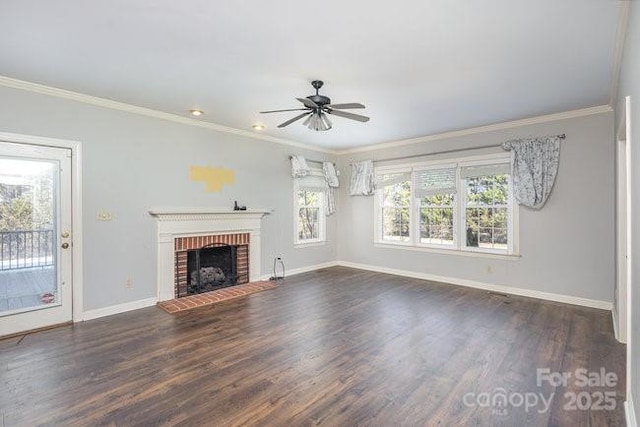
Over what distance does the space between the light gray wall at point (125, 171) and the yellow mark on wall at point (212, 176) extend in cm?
8

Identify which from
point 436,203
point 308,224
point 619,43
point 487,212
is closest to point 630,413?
point 619,43

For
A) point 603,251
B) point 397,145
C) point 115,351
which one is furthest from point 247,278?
point 603,251

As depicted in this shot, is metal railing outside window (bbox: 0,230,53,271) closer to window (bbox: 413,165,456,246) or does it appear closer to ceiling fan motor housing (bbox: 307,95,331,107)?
ceiling fan motor housing (bbox: 307,95,331,107)

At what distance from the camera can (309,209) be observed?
6820 millimetres

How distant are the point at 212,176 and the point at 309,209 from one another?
234cm

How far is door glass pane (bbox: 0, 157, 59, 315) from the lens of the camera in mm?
3344

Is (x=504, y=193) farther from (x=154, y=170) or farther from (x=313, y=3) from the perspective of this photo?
(x=154, y=170)

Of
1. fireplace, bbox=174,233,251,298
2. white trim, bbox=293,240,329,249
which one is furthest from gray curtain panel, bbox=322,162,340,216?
fireplace, bbox=174,233,251,298

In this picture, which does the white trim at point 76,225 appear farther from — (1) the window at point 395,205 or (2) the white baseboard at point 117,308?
(1) the window at point 395,205

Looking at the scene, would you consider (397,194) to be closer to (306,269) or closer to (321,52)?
(306,269)

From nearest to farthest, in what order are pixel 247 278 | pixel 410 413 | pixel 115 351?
pixel 410 413, pixel 115 351, pixel 247 278

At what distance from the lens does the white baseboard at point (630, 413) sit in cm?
177

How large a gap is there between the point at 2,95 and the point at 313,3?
11.6 feet

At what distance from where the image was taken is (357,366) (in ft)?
8.83
